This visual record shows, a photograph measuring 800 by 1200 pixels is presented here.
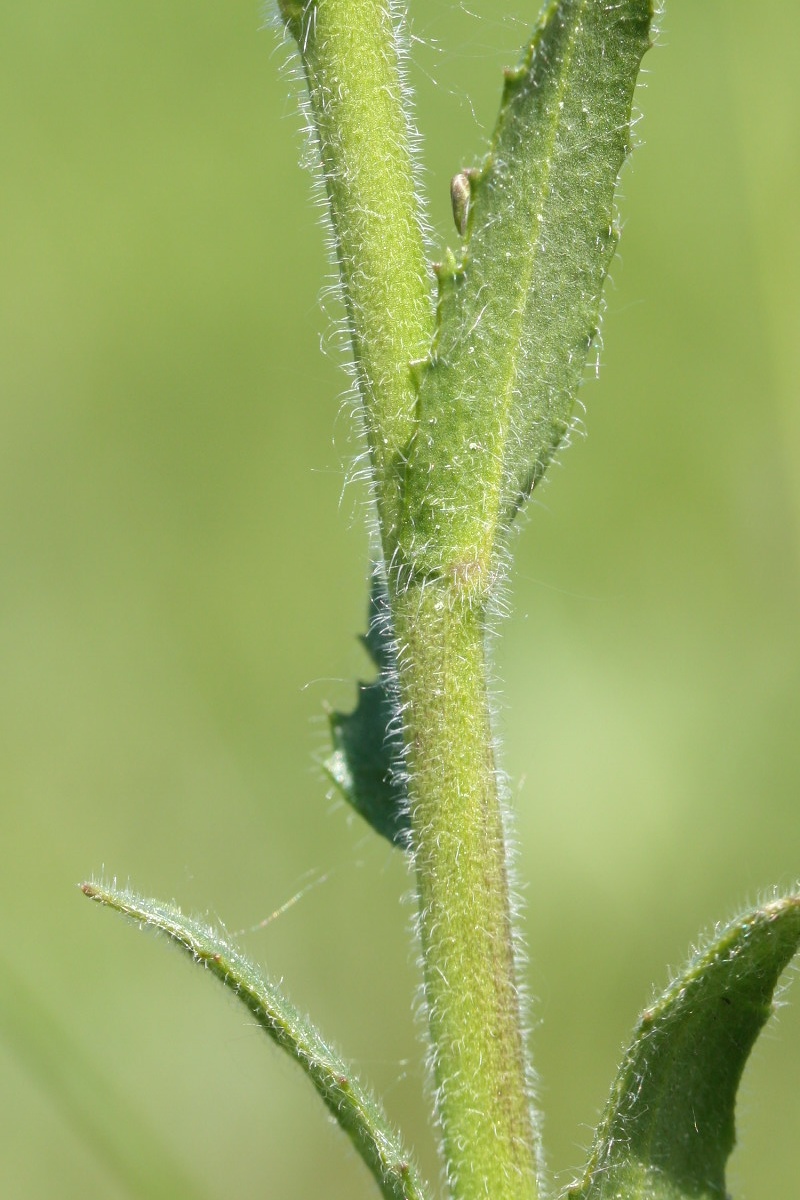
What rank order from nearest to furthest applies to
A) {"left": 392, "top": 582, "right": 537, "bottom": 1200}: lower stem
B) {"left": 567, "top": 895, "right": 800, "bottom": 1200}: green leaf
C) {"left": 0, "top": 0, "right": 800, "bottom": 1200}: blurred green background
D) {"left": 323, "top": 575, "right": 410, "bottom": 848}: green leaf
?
1. {"left": 567, "top": 895, "right": 800, "bottom": 1200}: green leaf
2. {"left": 392, "top": 582, "right": 537, "bottom": 1200}: lower stem
3. {"left": 323, "top": 575, "right": 410, "bottom": 848}: green leaf
4. {"left": 0, "top": 0, "right": 800, "bottom": 1200}: blurred green background

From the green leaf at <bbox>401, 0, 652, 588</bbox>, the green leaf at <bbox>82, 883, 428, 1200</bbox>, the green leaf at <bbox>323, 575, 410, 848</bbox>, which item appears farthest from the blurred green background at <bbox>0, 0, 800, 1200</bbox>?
the green leaf at <bbox>401, 0, 652, 588</bbox>

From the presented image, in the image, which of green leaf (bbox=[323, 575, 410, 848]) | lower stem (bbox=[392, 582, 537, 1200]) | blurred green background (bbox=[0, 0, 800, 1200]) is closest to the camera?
lower stem (bbox=[392, 582, 537, 1200])

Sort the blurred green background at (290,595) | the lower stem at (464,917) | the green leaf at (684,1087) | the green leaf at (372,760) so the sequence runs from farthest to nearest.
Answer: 1. the blurred green background at (290,595)
2. the green leaf at (372,760)
3. the lower stem at (464,917)
4. the green leaf at (684,1087)

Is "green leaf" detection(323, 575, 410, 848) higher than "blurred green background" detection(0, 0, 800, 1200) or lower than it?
lower

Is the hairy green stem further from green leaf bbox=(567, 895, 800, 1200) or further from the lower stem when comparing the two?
green leaf bbox=(567, 895, 800, 1200)

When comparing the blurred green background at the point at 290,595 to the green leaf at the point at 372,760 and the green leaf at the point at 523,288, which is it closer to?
the green leaf at the point at 372,760

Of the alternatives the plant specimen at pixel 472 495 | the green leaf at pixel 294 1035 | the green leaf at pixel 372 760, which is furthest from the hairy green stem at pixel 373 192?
the green leaf at pixel 294 1035
